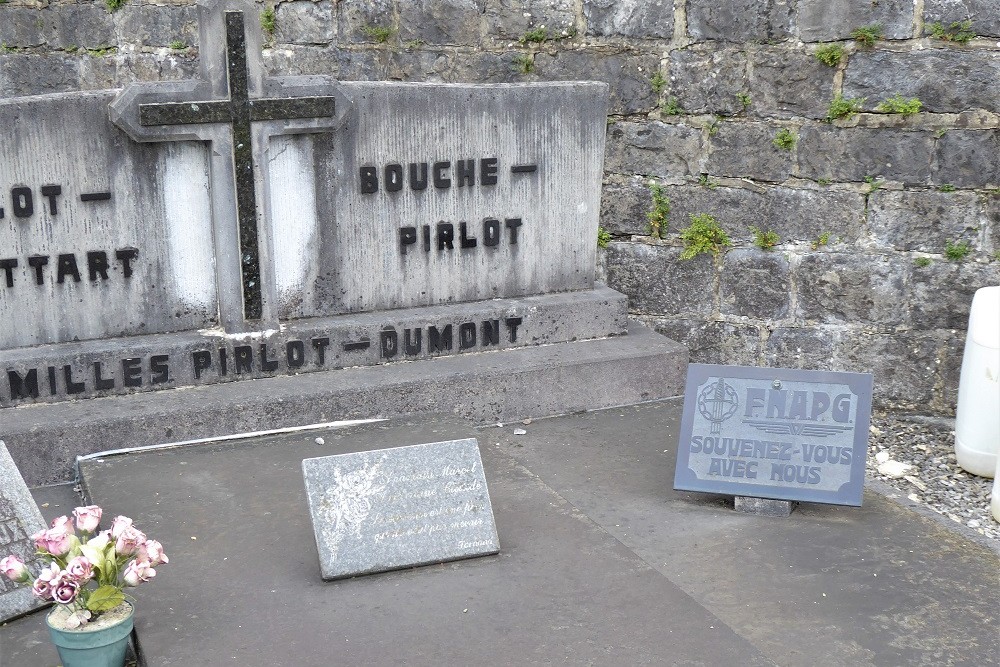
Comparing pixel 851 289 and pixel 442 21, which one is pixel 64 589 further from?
pixel 851 289

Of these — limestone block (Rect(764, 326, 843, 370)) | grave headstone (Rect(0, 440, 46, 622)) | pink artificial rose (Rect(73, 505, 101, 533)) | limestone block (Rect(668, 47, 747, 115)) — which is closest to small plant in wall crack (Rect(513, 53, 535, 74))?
limestone block (Rect(668, 47, 747, 115))

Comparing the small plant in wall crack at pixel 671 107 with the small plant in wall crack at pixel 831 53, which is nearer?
the small plant in wall crack at pixel 831 53

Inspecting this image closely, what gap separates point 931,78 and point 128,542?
448 centimetres

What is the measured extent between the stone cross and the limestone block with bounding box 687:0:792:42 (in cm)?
211

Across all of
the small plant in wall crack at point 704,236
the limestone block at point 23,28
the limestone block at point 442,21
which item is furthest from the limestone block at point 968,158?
the limestone block at point 23,28

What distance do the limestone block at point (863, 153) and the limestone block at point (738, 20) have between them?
555 mm

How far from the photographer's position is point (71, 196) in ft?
15.7

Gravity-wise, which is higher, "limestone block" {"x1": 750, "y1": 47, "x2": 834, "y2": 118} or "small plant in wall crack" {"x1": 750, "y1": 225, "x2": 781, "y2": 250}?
"limestone block" {"x1": 750, "y1": 47, "x2": 834, "y2": 118}

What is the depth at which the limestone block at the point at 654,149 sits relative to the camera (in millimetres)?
6207

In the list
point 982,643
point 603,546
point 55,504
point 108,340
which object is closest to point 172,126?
point 108,340

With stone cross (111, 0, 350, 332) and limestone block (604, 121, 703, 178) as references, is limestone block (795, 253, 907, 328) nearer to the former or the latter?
limestone block (604, 121, 703, 178)

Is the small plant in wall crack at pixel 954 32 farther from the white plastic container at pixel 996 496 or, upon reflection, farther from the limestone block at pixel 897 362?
the white plastic container at pixel 996 496

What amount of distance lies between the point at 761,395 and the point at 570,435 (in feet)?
3.49

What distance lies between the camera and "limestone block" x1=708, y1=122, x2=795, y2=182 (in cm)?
605
